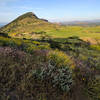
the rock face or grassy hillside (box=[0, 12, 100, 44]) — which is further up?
the rock face

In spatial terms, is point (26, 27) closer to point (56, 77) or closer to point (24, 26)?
point (24, 26)

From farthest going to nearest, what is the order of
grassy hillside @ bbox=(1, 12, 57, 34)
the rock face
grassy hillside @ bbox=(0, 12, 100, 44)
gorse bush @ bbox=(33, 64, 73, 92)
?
the rock face < grassy hillside @ bbox=(1, 12, 57, 34) < grassy hillside @ bbox=(0, 12, 100, 44) < gorse bush @ bbox=(33, 64, 73, 92)

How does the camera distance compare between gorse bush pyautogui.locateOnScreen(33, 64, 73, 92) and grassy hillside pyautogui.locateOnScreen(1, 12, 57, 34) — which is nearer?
gorse bush pyautogui.locateOnScreen(33, 64, 73, 92)

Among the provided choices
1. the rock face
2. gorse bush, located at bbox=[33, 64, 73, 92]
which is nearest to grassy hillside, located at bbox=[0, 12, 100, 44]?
the rock face

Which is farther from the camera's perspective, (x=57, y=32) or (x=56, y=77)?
(x=57, y=32)

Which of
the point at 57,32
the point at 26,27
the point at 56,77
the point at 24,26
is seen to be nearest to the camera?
the point at 56,77

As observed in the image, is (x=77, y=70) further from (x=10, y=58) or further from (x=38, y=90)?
(x=10, y=58)

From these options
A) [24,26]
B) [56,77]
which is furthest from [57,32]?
[56,77]

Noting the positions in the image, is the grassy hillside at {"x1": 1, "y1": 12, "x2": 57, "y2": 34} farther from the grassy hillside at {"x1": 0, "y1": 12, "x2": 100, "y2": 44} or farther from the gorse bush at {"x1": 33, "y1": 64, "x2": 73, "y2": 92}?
the gorse bush at {"x1": 33, "y1": 64, "x2": 73, "y2": 92}

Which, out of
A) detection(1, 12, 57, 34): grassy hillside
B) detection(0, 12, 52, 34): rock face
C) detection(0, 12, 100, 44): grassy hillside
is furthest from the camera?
detection(0, 12, 52, 34): rock face

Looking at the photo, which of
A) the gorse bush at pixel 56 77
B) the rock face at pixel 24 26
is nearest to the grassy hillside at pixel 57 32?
the rock face at pixel 24 26

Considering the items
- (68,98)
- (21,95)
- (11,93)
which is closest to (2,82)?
(11,93)

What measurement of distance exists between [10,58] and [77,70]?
2103mm

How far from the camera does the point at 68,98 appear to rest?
2531mm
